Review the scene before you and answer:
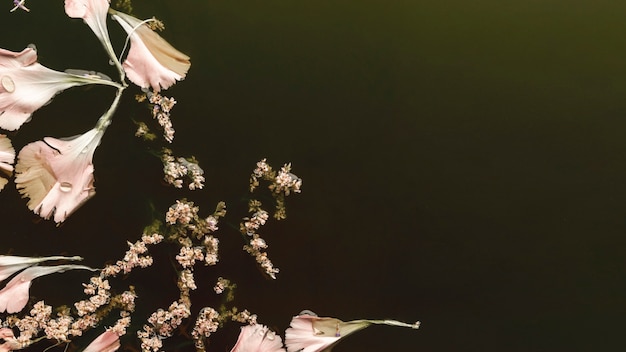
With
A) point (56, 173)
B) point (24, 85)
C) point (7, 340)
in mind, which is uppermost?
point (24, 85)

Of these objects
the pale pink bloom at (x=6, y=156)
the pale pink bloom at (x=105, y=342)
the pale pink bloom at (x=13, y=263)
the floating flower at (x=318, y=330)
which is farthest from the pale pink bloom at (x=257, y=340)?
the pale pink bloom at (x=6, y=156)

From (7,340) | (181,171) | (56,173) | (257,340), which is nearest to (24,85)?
(56,173)

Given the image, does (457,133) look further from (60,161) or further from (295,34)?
(60,161)

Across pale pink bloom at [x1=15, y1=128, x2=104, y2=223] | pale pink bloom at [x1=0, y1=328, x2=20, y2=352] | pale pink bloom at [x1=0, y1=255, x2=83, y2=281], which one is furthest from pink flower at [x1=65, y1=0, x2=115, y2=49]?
pale pink bloom at [x1=0, y1=328, x2=20, y2=352]

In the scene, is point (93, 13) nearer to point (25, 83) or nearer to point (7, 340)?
point (25, 83)

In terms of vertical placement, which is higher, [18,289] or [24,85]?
[24,85]

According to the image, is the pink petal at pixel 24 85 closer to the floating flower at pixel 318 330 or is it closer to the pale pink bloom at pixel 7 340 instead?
the pale pink bloom at pixel 7 340
